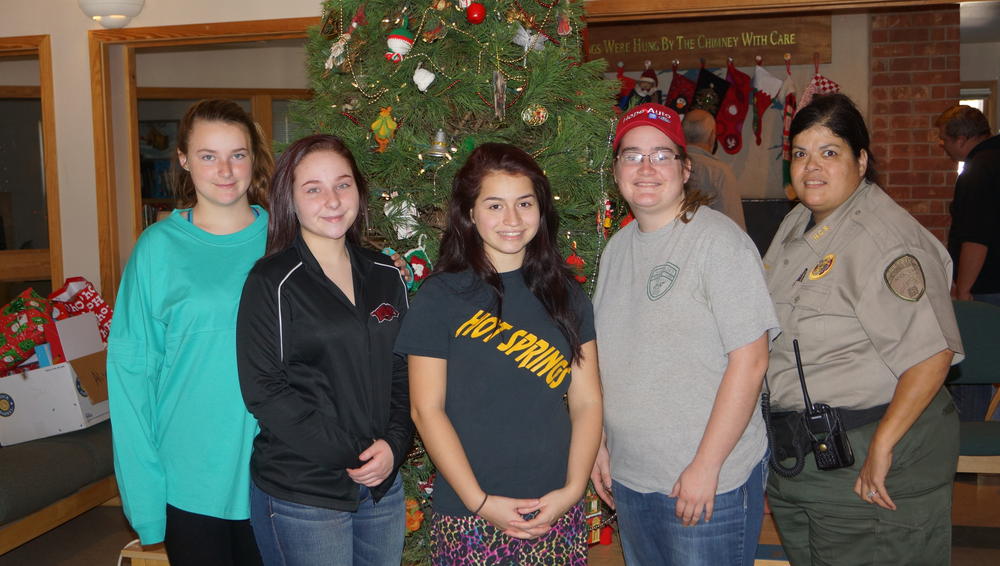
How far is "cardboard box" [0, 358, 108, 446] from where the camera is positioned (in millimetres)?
3441

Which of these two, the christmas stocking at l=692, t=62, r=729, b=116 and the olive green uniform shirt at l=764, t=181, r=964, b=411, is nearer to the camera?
the olive green uniform shirt at l=764, t=181, r=964, b=411

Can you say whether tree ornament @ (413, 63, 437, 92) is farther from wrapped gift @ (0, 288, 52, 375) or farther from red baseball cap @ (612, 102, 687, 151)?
wrapped gift @ (0, 288, 52, 375)

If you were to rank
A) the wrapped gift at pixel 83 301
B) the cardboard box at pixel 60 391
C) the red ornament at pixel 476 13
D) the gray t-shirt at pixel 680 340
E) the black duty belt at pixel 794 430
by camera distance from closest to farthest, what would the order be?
the gray t-shirt at pixel 680 340 < the black duty belt at pixel 794 430 < the red ornament at pixel 476 13 < the cardboard box at pixel 60 391 < the wrapped gift at pixel 83 301

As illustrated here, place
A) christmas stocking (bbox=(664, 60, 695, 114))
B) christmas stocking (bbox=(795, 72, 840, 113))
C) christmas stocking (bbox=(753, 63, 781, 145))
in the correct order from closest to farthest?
christmas stocking (bbox=(795, 72, 840, 113)) < christmas stocking (bbox=(753, 63, 781, 145)) < christmas stocking (bbox=(664, 60, 695, 114))

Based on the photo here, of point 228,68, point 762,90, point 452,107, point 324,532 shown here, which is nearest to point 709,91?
point 762,90

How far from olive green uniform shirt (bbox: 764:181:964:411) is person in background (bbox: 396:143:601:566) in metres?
0.52

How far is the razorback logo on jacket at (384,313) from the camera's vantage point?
1794mm

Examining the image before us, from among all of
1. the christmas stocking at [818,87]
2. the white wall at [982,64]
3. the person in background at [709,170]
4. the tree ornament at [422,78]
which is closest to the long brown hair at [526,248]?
the tree ornament at [422,78]

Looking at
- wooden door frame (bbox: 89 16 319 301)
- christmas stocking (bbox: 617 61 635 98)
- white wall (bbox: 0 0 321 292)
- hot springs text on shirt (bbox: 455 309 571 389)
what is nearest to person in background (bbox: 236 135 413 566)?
hot springs text on shirt (bbox: 455 309 571 389)

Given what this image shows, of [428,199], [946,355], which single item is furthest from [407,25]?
[946,355]

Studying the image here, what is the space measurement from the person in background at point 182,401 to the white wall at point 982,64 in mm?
9057

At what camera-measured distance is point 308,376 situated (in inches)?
67.2

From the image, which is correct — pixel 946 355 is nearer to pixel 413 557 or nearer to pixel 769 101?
pixel 413 557

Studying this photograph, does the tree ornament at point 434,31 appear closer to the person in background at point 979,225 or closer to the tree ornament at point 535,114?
the tree ornament at point 535,114
